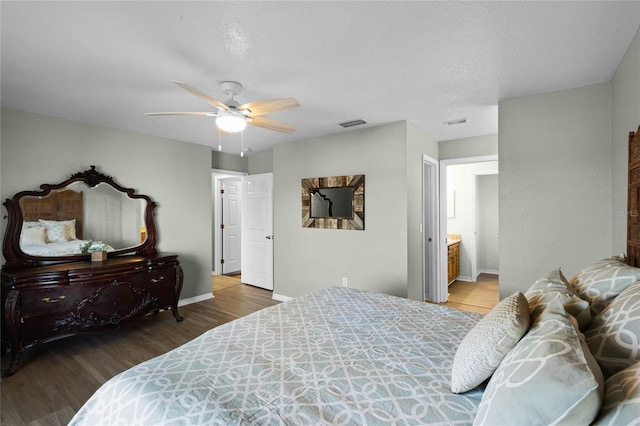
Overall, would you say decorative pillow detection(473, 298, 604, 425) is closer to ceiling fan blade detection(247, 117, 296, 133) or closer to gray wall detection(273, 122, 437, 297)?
ceiling fan blade detection(247, 117, 296, 133)

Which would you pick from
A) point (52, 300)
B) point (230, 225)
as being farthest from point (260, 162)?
point (52, 300)

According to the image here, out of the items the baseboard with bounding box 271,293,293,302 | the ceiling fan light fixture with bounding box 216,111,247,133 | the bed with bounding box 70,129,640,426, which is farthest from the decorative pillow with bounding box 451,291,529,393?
the baseboard with bounding box 271,293,293,302

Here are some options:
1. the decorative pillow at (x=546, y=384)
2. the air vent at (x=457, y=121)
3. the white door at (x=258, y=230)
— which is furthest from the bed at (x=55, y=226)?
the air vent at (x=457, y=121)

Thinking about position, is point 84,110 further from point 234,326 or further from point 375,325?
point 375,325

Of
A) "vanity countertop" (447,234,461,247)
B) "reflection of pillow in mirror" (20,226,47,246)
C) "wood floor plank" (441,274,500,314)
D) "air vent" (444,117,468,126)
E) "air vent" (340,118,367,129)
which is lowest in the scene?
"wood floor plank" (441,274,500,314)

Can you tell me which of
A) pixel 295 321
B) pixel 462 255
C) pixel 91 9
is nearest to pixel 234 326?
pixel 295 321

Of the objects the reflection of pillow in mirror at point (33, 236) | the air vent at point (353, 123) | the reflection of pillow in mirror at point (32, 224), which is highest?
the air vent at point (353, 123)

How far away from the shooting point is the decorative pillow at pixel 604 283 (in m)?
1.35

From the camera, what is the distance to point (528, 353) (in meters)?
0.92

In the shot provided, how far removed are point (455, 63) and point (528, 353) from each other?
79.3 inches

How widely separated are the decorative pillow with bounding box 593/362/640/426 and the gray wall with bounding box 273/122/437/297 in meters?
2.75

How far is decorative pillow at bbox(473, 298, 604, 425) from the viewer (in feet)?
2.39

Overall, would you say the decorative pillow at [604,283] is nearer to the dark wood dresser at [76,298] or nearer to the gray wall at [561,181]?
the gray wall at [561,181]

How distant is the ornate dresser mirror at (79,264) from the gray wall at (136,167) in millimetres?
143
